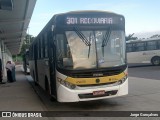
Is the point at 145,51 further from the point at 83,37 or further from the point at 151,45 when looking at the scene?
the point at 83,37

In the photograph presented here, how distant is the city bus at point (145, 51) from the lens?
104ft

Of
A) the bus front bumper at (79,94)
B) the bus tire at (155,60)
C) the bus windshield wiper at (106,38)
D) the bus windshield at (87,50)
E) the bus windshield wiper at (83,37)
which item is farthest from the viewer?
the bus tire at (155,60)

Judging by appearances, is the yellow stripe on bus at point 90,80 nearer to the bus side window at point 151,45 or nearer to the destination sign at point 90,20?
the destination sign at point 90,20

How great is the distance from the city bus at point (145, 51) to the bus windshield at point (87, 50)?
72.7 feet

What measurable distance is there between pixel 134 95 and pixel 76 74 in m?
3.91

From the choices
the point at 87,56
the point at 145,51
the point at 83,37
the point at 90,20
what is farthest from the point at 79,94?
the point at 145,51

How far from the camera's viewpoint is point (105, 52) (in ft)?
32.8

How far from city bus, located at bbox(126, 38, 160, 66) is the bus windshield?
22.2 meters

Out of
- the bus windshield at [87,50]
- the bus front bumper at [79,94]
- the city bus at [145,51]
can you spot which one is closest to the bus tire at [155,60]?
the city bus at [145,51]

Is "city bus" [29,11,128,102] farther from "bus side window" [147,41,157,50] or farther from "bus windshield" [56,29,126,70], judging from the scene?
"bus side window" [147,41,157,50]

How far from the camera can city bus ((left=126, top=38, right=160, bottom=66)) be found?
3173 cm

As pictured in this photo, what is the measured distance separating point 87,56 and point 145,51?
923 inches

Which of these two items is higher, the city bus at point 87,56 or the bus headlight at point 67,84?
the city bus at point 87,56

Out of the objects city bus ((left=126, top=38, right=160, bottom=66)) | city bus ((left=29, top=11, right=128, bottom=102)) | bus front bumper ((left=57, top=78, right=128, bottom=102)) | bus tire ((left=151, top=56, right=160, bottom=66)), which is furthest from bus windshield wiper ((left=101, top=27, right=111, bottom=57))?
bus tire ((left=151, top=56, right=160, bottom=66))
